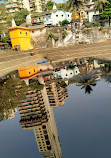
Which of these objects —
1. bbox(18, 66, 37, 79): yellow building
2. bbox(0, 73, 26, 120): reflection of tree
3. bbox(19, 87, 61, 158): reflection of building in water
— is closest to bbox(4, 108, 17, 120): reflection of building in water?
bbox(0, 73, 26, 120): reflection of tree

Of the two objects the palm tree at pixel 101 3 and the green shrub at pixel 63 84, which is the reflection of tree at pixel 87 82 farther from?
the palm tree at pixel 101 3

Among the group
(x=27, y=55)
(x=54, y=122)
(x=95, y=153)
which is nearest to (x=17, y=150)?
(x=54, y=122)

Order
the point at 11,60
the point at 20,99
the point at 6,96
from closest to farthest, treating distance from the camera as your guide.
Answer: the point at 20,99
the point at 6,96
the point at 11,60

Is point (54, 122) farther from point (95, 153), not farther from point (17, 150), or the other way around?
point (95, 153)

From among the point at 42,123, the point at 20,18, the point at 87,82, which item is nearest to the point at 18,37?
the point at 20,18

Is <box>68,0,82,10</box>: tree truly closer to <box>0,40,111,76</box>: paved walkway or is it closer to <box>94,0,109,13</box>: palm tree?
<box>94,0,109,13</box>: palm tree

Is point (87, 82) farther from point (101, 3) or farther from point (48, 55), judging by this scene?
point (101, 3)

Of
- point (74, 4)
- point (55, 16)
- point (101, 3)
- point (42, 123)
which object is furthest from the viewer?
point (55, 16)

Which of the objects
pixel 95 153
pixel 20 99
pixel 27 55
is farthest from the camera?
pixel 27 55
